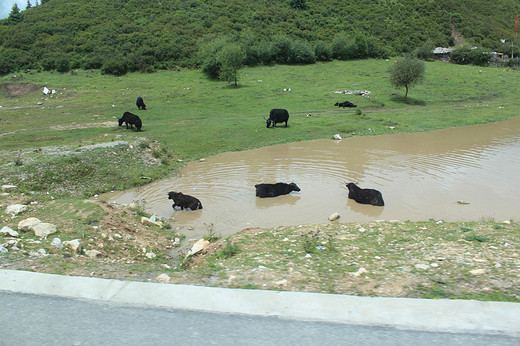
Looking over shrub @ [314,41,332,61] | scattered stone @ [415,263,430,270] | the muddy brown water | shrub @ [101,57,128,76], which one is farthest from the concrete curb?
shrub @ [314,41,332,61]

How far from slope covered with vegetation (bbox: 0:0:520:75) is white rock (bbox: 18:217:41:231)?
149 feet

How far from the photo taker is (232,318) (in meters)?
3.78

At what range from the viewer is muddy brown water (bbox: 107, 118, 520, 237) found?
1066 cm

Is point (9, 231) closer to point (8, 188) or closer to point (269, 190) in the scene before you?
point (8, 188)

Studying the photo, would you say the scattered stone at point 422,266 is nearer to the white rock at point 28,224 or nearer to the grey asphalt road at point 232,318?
the grey asphalt road at point 232,318

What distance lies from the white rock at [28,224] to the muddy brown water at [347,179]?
135 inches

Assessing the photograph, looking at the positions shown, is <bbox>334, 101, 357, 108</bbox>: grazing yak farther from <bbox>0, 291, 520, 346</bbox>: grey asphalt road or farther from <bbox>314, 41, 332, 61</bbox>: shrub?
<bbox>0, 291, 520, 346</bbox>: grey asphalt road

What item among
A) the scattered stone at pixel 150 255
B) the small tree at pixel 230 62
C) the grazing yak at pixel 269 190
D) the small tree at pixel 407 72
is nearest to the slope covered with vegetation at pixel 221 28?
the small tree at pixel 230 62

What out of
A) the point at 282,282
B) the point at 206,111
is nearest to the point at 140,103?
the point at 206,111

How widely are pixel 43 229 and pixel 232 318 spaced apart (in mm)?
5585

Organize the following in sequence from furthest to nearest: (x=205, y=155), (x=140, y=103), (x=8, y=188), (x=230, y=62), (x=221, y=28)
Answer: (x=221, y=28) → (x=230, y=62) → (x=140, y=103) → (x=205, y=155) → (x=8, y=188)

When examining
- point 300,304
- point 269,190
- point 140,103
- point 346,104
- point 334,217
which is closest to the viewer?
point 300,304

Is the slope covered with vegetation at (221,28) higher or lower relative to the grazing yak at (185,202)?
higher

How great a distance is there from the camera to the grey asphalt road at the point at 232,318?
342 cm
